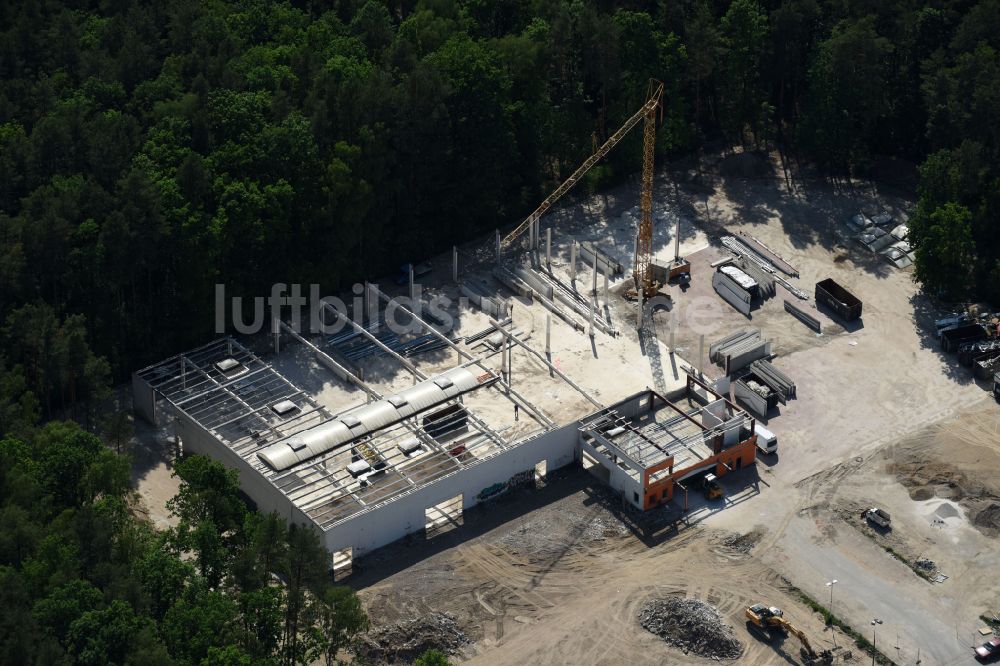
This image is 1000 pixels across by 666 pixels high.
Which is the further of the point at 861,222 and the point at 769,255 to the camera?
the point at 861,222

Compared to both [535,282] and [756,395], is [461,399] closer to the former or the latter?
[535,282]

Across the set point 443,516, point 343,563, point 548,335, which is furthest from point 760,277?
point 343,563

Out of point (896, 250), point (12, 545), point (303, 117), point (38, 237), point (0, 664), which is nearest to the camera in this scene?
point (0, 664)

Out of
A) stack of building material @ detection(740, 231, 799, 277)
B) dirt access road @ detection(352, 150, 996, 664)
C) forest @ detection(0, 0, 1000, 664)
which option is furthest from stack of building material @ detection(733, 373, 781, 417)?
forest @ detection(0, 0, 1000, 664)

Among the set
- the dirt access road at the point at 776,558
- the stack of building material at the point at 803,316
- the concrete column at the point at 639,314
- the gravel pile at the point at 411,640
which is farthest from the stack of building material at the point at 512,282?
the gravel pile at the point at 411,640

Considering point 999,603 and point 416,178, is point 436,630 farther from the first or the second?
point 416,178

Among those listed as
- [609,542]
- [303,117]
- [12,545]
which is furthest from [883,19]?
[12,545]
